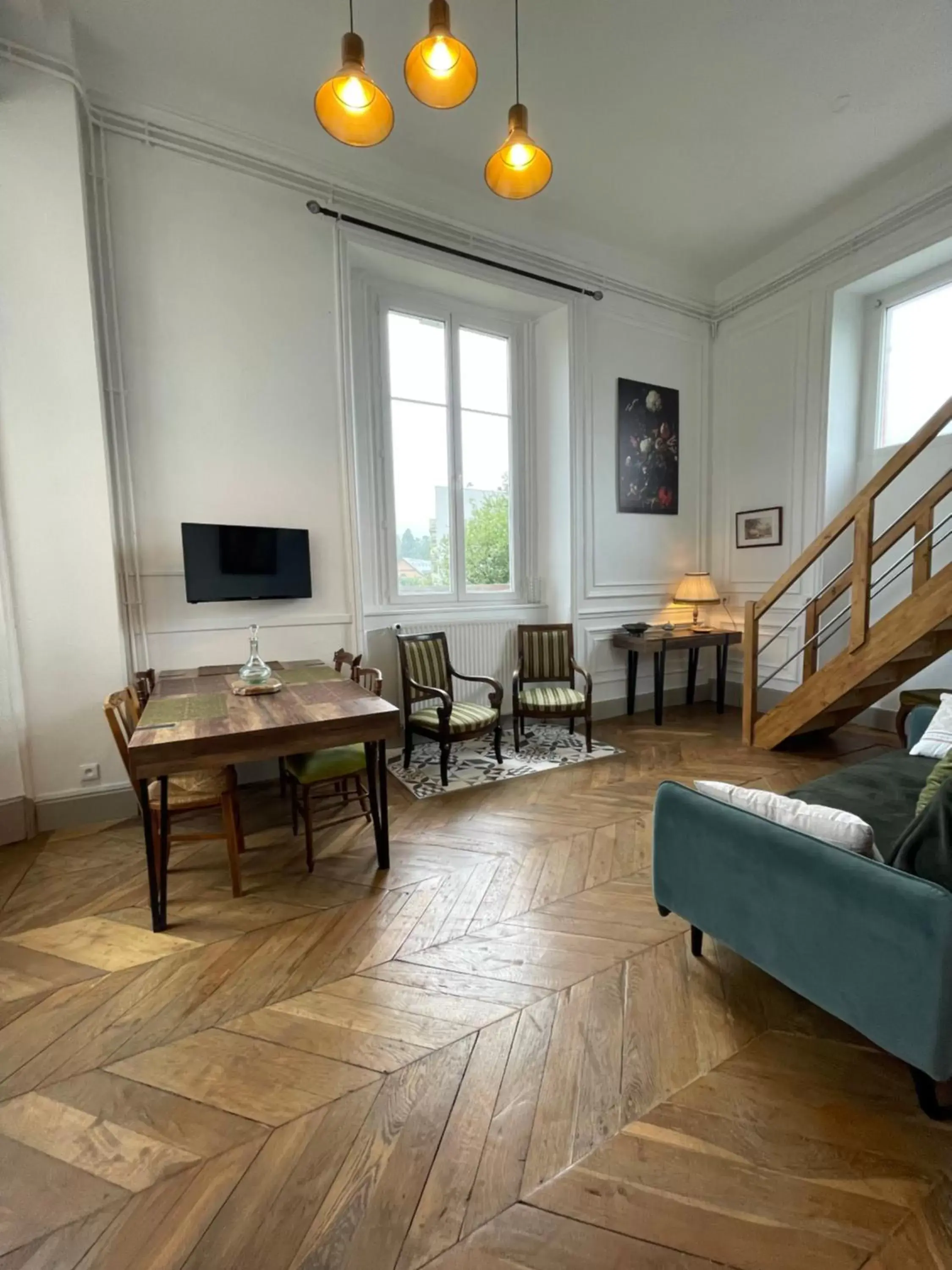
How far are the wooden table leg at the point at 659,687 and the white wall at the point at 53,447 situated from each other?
3957mm

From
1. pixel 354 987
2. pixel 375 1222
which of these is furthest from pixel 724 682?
pixel 375 1222

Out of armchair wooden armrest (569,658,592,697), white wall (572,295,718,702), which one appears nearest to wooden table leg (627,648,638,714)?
white wall (572,295,718,702)

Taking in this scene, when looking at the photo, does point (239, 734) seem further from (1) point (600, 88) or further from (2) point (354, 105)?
(1) point (600, 88)

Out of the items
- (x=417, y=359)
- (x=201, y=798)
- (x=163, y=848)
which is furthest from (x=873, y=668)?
(x=417, y=359)

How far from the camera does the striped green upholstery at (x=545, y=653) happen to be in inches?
177

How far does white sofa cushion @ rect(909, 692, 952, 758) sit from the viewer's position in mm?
2416

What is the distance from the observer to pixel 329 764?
98.3 inches

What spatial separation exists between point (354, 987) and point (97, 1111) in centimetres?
68

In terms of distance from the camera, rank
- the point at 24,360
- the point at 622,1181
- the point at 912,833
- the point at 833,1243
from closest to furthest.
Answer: the point at 833,1243 → the point at 622,1181 → the point at 912,833 → the point at 24,360

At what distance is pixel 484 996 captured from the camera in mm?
1682

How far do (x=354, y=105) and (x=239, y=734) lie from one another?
229 cm

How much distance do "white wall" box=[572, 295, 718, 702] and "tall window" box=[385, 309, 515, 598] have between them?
27.4 inches

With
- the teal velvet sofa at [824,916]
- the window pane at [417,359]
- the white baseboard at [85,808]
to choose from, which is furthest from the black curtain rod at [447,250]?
the teal velvet sofa at [824,916]

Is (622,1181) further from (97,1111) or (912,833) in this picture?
(97,1111)
